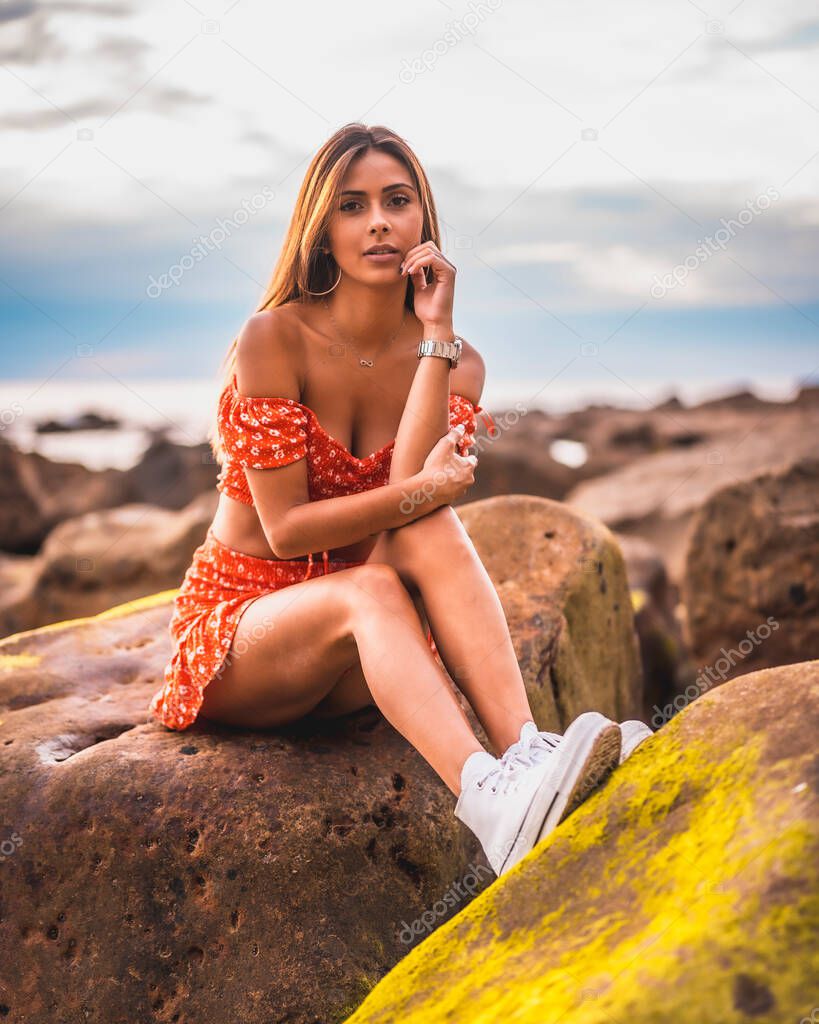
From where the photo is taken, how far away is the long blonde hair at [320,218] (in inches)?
129

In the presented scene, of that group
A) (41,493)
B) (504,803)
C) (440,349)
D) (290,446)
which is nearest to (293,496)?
(290,446)

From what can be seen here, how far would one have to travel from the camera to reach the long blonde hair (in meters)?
3.27

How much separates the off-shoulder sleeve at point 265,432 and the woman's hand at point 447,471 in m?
0.38

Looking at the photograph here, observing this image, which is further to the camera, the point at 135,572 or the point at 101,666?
the point at 135,572

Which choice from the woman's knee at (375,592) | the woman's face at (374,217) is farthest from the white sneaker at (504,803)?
the woman's face at (374,217)

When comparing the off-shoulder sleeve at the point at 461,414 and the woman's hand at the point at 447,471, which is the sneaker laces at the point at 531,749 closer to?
the woman's hand at the point at 447,471

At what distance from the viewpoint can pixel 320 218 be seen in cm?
328

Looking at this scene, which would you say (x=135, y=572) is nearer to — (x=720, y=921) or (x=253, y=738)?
(x=253, y=738)

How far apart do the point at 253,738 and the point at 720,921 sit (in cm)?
177

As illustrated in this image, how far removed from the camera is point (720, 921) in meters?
1.75

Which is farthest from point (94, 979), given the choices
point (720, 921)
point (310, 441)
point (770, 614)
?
point (770, 614)

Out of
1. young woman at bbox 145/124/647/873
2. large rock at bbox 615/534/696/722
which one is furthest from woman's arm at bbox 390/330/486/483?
large rock at bbox 615/534/696/722

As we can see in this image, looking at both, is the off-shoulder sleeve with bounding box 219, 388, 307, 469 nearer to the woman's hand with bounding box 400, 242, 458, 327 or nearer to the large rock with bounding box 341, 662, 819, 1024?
the woman's hand with bounding box 400, 242, 458, 327

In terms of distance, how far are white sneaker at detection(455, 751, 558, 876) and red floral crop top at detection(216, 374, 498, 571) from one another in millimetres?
1059
